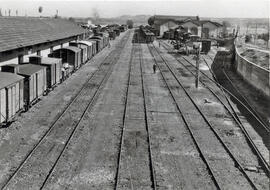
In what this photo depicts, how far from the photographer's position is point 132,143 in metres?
15.0

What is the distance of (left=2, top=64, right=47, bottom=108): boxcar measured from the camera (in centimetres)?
1819

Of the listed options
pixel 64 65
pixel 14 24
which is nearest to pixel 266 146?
pixel 64 65

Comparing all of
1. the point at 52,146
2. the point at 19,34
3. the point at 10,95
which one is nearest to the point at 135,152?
the point at 52,146

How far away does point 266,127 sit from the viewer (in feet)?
61.7

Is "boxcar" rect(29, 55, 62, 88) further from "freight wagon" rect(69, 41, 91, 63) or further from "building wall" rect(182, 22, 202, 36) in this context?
"building wall" rect(182, 22, 202, 36)

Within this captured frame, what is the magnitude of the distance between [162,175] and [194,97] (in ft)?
43.6

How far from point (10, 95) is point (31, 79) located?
2868mm

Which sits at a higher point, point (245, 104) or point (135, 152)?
point (245, 104)

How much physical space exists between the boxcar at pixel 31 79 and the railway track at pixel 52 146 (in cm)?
200

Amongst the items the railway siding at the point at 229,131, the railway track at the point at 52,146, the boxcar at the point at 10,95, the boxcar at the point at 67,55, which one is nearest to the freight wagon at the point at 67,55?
the boxcar at the point at 67,55

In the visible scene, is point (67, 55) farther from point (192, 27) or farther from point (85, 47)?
point (192, 27)

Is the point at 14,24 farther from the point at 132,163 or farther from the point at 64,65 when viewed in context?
the point at 132,163

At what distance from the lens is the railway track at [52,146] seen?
1143 centimetres

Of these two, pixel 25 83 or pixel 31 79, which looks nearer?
pixel 25 83
